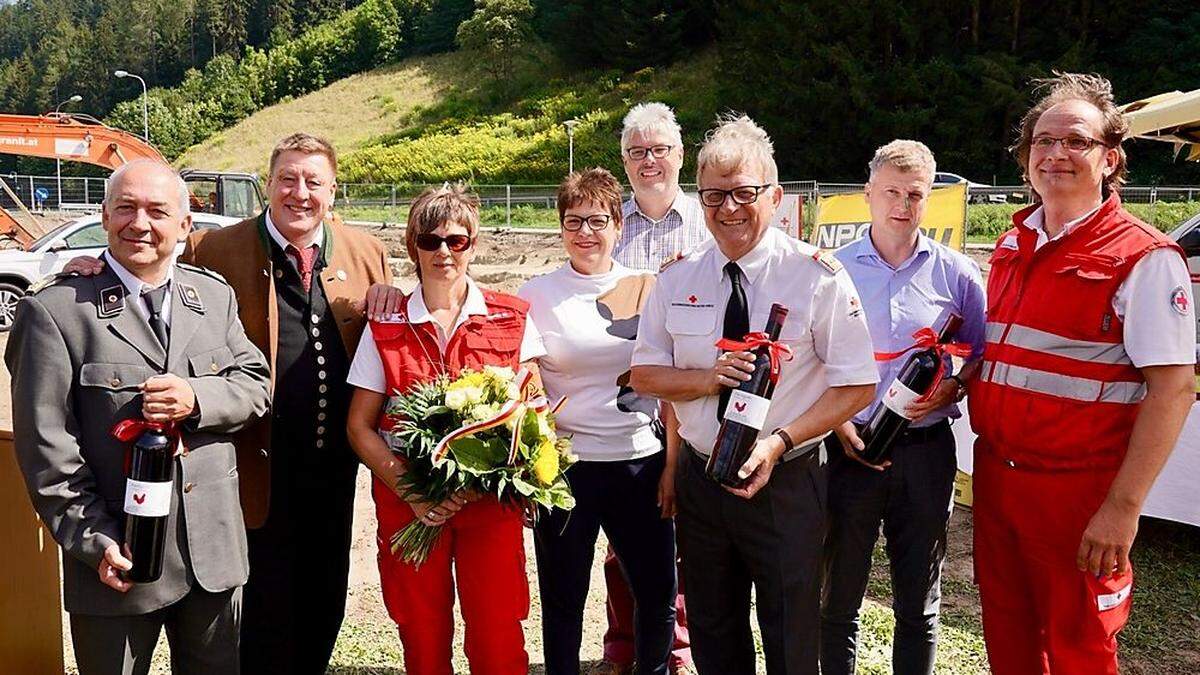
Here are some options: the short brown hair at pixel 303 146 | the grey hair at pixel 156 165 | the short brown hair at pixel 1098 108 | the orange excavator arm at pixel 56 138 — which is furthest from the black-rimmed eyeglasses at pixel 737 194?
the orange excavator arm at pixel 56 138

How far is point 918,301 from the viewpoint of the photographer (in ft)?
10.2

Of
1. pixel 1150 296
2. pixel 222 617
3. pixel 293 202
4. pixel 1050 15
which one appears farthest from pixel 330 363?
pixel 1050 15

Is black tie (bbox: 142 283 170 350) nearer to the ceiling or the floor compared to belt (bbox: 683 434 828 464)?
nearer to the ceiling

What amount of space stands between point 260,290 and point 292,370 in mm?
318

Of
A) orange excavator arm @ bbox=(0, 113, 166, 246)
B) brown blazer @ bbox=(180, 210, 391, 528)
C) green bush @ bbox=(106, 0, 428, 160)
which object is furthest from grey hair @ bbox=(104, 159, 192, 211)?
green bush @ bbox=(106, 0, 428, 160)

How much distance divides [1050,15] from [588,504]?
41.8 meters

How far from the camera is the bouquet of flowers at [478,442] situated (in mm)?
2643

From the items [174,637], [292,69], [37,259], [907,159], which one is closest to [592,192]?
[907,159]

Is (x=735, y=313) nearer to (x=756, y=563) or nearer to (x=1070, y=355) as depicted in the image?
(x=756, y=563)

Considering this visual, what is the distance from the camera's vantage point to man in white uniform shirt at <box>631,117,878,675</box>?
8.34 ft

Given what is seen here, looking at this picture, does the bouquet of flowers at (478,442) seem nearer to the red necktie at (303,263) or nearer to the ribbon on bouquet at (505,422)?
the ribbon on bouquet at (505,422)

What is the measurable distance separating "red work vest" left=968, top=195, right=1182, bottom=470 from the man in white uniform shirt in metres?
0.52

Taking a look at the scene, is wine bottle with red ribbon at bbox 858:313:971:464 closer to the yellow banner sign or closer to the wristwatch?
the wristwatch

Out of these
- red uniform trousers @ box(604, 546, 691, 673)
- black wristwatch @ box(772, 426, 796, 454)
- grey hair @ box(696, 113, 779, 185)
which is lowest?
red uniform trousers @ box(604, 546, 691, 673)
